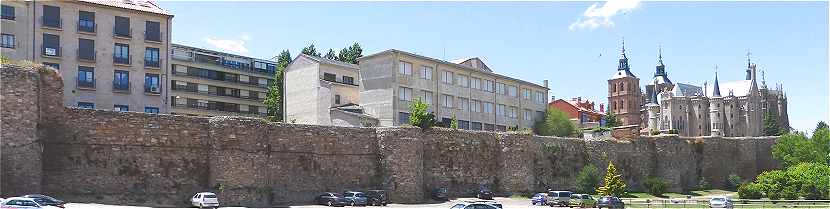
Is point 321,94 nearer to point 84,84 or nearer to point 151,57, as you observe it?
point 151,57

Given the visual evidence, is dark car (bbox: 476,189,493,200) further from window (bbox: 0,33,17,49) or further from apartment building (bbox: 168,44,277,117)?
apartment building (bbox: 168,44,277,117)

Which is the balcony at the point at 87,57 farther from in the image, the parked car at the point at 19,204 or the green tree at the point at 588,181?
the green tree at the point at 588,181

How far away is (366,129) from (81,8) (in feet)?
74.6

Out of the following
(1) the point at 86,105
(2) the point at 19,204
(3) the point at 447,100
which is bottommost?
(2) the point at 19,204

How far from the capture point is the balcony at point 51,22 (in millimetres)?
63344

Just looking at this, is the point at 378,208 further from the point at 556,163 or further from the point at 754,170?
the point at 754,170

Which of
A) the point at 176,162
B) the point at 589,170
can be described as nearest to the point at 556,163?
the point at 589,170

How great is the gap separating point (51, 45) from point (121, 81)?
5.50 m

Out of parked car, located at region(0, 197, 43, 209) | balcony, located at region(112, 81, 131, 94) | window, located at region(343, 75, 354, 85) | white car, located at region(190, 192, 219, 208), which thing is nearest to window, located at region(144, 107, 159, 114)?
balcony, located at region(112, 81, 131, 94)

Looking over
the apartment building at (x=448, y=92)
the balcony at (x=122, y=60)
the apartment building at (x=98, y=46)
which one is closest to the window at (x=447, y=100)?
the apartment building at (x=448, y=92)

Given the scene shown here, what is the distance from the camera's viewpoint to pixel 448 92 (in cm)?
8919

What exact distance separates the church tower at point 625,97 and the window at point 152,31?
447 ft

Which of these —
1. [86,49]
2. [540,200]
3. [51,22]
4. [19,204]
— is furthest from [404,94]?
[19,204]

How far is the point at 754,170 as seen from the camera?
91.5 meters
